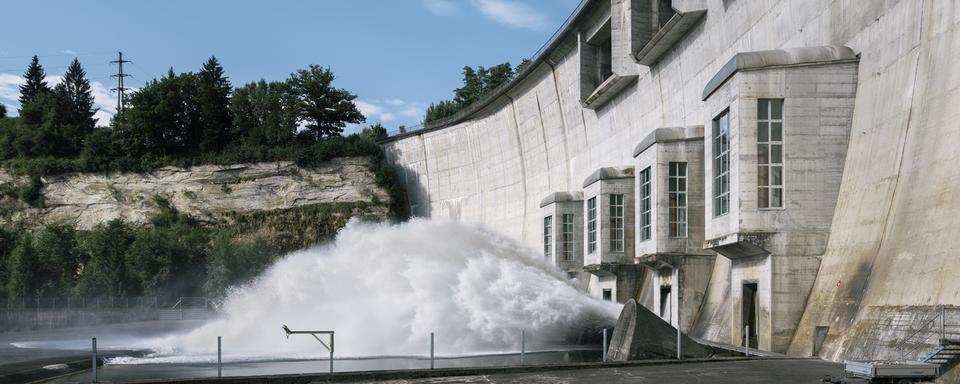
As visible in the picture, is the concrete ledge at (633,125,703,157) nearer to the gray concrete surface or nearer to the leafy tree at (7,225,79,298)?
the gray concrete surface

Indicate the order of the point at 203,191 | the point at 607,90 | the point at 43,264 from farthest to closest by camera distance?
1. the point at 203,191
2. the point at 43,264
3. the point at 607,90

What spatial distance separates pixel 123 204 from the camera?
7544 cm

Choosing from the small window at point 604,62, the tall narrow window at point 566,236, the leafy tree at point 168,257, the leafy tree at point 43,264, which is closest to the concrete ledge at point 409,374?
the tall narrow window at point 566,236

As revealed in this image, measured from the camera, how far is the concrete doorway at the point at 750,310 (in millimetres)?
21759

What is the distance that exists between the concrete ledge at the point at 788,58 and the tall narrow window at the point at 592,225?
A: 50.4 ft


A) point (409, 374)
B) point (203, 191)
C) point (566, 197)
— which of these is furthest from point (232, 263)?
point (409, 374)

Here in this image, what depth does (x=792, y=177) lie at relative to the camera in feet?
66.3

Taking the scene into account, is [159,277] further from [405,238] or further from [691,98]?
[691,98]

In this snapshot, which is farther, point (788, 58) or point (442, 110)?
point (442, 110)

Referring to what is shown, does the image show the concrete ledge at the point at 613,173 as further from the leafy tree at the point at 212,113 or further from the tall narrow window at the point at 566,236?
the leafy tree at the point at 212,113

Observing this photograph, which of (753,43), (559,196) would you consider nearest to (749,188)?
(753,43)

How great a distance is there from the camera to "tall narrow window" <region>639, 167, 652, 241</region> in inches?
1140

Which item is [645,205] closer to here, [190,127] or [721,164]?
[721,164]

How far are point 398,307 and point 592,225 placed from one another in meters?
12.1
